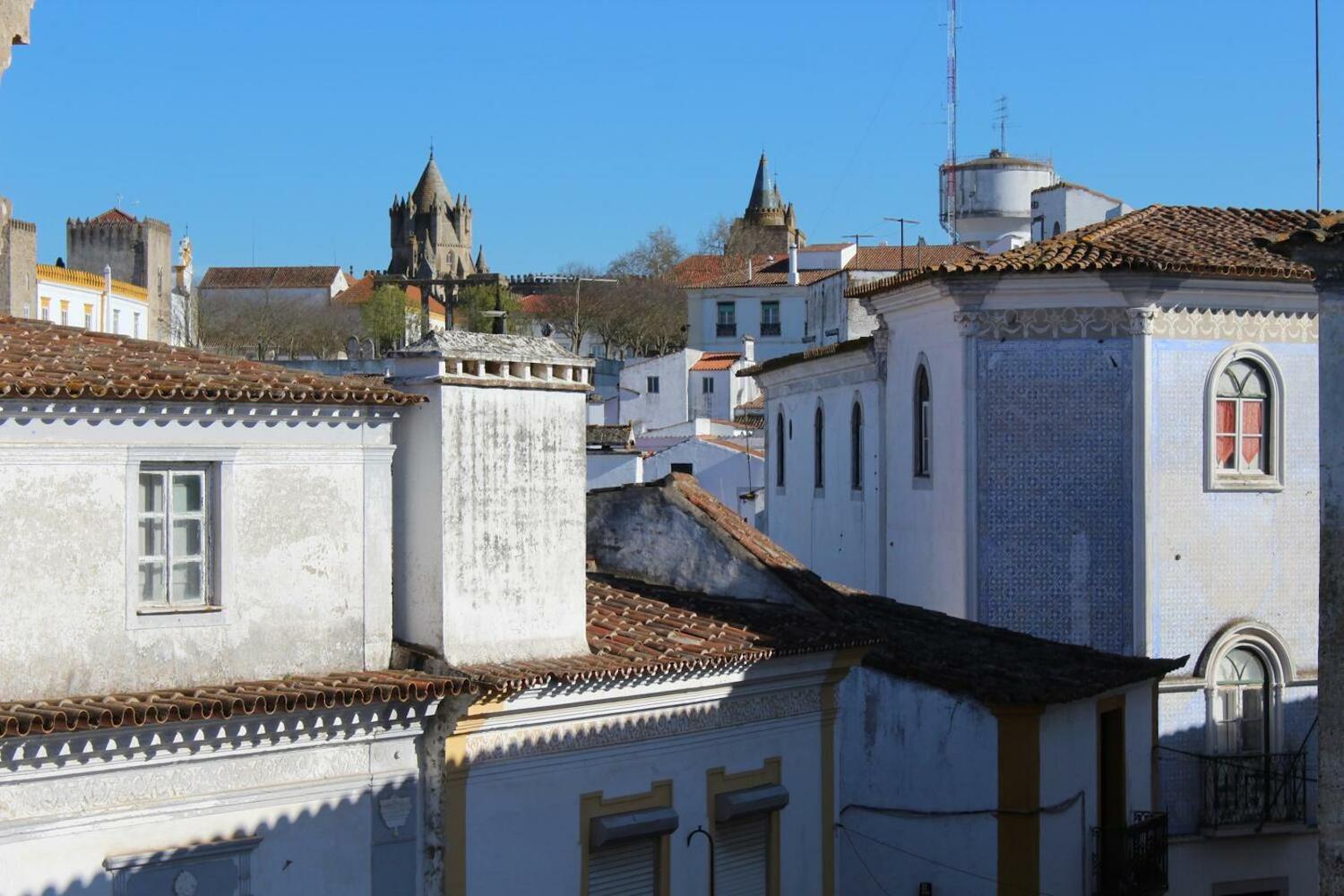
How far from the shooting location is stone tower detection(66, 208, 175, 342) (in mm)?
50875

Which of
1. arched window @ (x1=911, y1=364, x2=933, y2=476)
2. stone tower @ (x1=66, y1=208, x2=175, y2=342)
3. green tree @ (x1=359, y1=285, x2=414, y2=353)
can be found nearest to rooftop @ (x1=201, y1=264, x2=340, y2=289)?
green tree @ (x1=359, y1=285, x2=414, y2=353)

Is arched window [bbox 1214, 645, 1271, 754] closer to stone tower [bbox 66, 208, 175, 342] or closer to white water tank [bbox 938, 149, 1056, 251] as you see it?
white water tank [bbox 938, 149, 1056, 251]

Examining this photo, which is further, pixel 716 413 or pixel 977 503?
pixel 716 413

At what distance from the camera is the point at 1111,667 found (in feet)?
53.8

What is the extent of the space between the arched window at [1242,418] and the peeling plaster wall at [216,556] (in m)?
11.4

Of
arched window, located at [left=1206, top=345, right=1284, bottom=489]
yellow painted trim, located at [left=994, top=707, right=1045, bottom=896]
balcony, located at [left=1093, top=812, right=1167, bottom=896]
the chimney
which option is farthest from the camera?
arched window, located at [left=1206, top=345, right=1284, bottom=489]

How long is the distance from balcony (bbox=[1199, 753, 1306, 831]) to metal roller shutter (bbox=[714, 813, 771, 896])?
7.82 metres

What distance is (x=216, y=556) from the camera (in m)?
10.6

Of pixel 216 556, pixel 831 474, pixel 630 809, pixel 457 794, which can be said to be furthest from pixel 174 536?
pixel 831 474

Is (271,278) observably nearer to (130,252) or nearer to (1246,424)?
(130,252)

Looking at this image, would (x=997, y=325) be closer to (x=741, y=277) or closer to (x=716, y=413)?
(x=716, y=413)

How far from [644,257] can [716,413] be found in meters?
38.0

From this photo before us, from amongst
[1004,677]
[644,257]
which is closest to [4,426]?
[1004,677]

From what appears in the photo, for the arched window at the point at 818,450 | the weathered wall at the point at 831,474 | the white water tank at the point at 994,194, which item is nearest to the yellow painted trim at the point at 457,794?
the weathered wall at the point at 831,474
